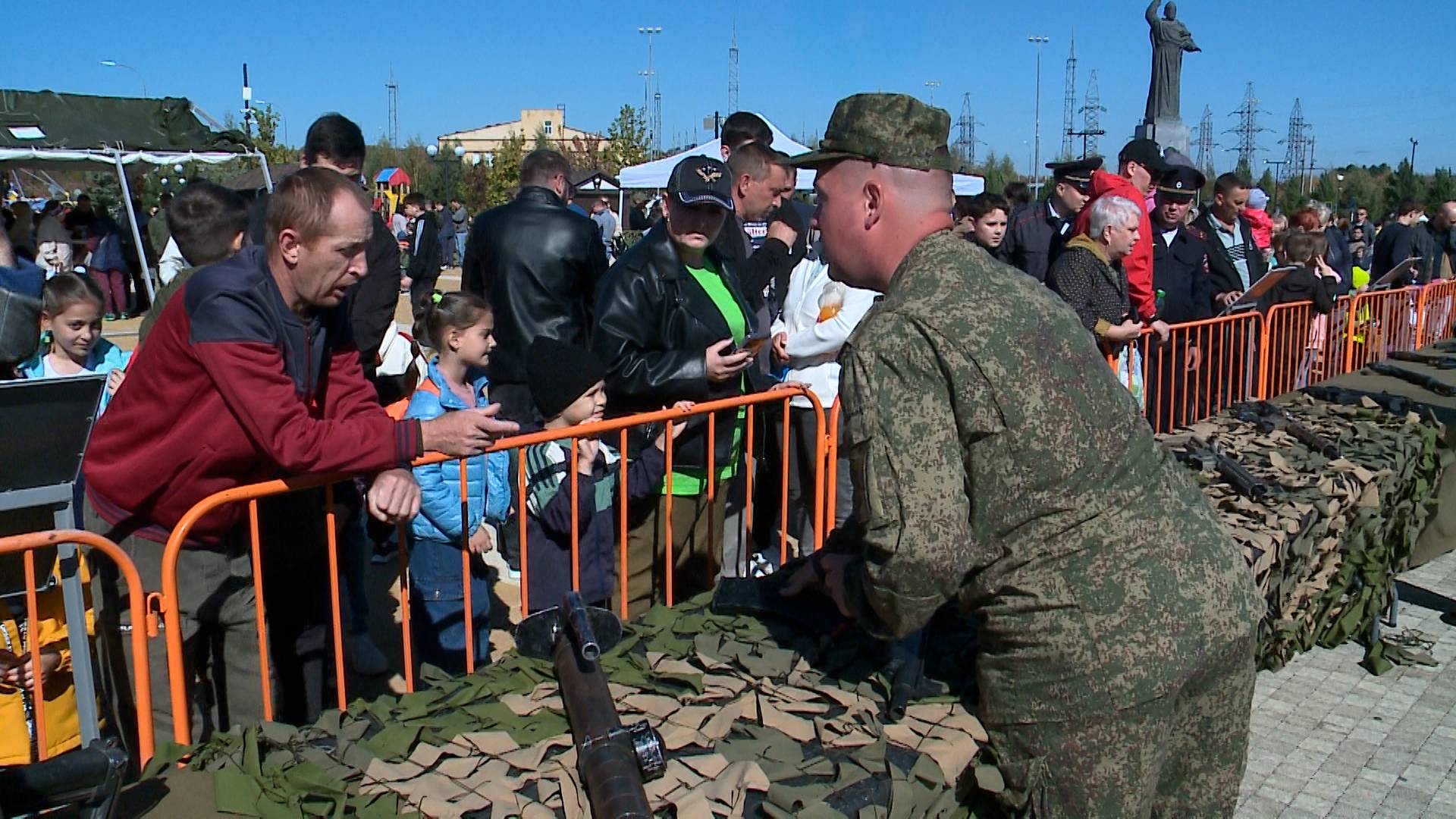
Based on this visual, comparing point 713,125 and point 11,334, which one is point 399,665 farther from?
point 713,125

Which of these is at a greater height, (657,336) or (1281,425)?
(657,336)

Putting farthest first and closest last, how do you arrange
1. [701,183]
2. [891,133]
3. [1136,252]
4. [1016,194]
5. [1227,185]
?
[1016,194] → [1227,185] → [1136,252] → [701,183] → [891,133]

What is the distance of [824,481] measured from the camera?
4.27 m

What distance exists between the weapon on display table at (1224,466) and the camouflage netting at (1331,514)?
0.03 meters

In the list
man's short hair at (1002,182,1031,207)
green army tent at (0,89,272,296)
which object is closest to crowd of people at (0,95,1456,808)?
man's short hair at (1002,182,1031,207)

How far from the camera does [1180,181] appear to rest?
6895mm

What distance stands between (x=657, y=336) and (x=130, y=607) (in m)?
2.10

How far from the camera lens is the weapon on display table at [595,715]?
2061mm

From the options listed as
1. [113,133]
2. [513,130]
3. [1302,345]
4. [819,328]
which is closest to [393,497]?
[819,328]

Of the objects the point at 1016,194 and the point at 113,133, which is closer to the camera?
the point at 1016,194

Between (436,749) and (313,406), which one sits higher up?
(313,406)

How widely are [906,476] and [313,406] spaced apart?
5.49 ft

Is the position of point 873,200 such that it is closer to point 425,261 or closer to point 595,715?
point 595,715

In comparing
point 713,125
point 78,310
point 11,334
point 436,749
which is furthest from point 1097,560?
point 713,125
